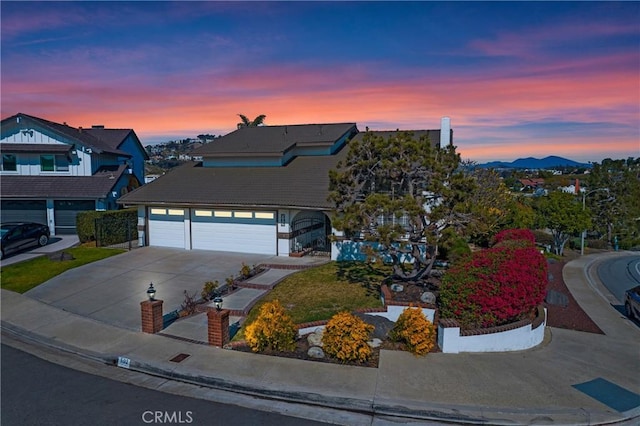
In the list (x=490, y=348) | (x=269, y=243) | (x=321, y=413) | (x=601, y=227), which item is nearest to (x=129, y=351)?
(x=321, y=413)

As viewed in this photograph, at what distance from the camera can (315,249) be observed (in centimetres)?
2222

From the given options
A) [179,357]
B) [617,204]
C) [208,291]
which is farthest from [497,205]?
[179,357]

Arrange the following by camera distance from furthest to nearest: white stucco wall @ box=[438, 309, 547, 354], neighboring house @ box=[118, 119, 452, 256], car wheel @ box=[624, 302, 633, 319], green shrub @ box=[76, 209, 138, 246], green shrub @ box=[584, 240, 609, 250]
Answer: green shrub @ box=[584, 240, 609, 250]
green shrub @ box=[76, 209, 138, 246]
neighboring house @ box=[118, 119, 452, 256]
car wheel @ box=[624, 302, 633, 319]
white stucco wall @ box=[438, 309, 547, 354]

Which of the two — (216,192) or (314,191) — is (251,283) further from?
(216,192)

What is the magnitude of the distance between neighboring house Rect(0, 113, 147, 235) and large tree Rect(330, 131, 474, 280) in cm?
1940

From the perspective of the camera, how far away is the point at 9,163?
95.0 ft

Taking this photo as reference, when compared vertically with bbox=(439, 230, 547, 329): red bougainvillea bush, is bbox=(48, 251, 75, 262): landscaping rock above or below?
below


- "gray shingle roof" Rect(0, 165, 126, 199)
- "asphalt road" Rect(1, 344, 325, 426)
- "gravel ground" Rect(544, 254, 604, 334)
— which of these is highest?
"gray shingle roof" Rect(0, 165, 126, 199)

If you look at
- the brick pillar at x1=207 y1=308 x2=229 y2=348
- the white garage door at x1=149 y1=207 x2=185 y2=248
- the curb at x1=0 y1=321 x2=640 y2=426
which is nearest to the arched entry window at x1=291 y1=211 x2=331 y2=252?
the white garage door at x1=149 y1=207 x2=185 y2=248

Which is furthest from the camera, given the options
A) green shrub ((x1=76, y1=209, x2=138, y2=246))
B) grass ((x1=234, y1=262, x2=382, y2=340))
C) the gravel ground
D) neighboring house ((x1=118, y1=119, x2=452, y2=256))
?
green shrub ((x1=76, y1=209, x2=138, y2=246))

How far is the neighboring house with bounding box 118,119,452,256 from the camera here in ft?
69.4

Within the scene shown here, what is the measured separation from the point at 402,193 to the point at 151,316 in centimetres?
926

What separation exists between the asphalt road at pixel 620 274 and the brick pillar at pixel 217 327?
1583 cm

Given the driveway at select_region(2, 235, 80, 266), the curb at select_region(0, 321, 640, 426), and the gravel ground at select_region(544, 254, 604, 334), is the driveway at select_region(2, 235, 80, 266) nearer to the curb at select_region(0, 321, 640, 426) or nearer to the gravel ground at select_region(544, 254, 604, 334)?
the curb at select_region(0, 321, 640, 426)
